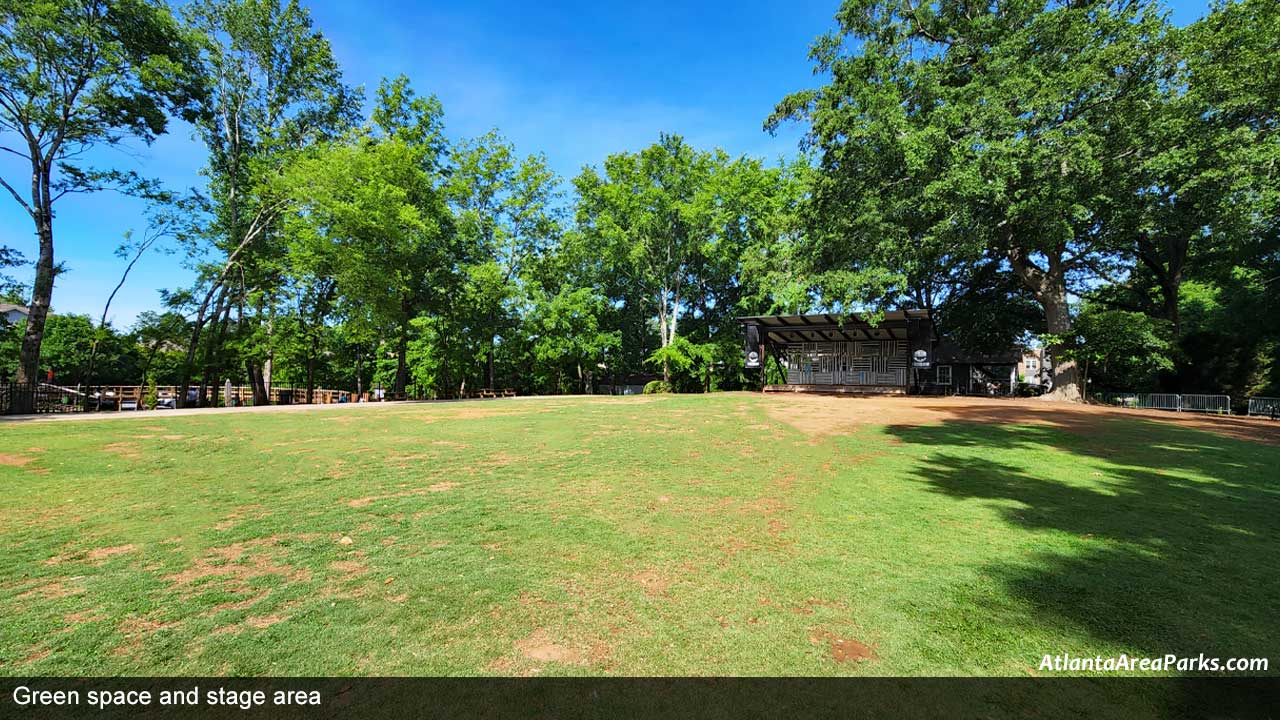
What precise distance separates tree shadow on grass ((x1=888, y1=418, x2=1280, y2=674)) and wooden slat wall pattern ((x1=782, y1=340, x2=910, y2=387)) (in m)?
18.1

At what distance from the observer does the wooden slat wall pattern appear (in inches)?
1058

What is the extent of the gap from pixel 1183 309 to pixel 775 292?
3050 centimetres

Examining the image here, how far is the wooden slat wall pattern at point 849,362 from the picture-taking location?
26875 millimetres

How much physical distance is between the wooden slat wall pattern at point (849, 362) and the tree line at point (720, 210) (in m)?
2.94

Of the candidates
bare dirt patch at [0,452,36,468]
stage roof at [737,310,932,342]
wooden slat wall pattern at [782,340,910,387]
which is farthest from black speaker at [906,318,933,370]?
bare dirt patch at [0,452,36,468]

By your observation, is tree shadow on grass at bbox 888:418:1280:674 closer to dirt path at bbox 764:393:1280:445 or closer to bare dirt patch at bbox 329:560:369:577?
dirt path at bbox 764:393:1280:445

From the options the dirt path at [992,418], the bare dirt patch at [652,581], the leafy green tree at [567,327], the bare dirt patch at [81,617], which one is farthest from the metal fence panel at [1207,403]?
the bare dirt patch at [81,617]

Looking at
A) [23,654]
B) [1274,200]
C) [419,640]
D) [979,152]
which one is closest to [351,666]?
[419,640]

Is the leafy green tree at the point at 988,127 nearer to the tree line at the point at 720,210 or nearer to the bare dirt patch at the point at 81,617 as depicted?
the tree line at the point at 720,210

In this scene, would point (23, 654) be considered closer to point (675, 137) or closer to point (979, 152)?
point (979, 152)

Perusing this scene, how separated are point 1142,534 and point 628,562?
4.60 m

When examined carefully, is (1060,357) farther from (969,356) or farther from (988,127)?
(969,356)

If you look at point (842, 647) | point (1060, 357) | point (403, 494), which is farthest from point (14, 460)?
point (1060, 357)

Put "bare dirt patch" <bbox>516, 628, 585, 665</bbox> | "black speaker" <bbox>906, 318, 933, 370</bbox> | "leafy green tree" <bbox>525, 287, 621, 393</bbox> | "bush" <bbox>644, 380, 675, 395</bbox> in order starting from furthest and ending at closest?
"leafy green tree" <bbox>525, 287, 621, 393</bbox>, "bush" <bbox>644, 380, 675, 395</bbox>, "black speaker" <bbox>906, 318, 933, 370</bbox>, "bare dirt patch" <bbox>516, 628, 585, 665</bbox>
